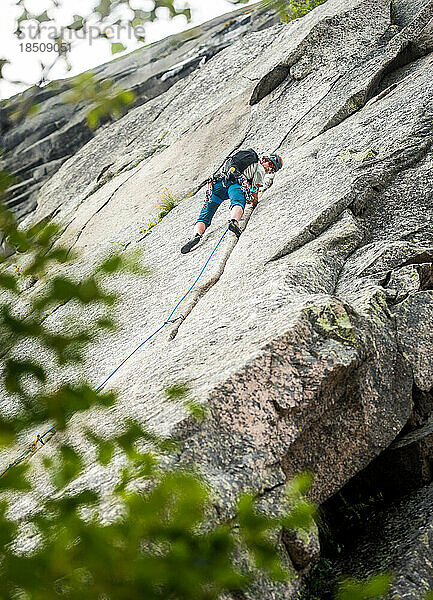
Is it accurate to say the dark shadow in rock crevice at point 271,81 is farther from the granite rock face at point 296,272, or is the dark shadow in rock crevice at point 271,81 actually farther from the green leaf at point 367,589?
the green leaf at point 367,589

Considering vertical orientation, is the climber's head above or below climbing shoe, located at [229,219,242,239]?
above

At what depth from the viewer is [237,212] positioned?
29.3 feet

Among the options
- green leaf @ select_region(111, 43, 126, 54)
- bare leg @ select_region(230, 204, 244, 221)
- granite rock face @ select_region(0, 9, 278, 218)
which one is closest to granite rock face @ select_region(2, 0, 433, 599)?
bare leg @ select_region(230, 204, 244, 221)

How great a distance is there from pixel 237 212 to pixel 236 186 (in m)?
0.69

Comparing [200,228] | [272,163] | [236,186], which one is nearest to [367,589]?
[200,228]

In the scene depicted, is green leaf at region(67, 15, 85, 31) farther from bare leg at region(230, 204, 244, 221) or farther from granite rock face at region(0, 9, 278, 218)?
granite rock face at region(0, 9, 278, 218)

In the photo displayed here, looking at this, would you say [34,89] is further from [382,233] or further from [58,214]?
[58,214]

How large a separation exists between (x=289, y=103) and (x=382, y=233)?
6076 millimetres

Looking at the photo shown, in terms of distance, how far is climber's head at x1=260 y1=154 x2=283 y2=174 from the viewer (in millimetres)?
9938

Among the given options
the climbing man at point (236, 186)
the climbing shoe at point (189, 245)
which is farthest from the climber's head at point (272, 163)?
the climbing shoe at point (189, 245)

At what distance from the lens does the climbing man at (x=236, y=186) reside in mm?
9086

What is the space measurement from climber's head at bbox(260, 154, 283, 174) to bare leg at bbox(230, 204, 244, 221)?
1.27m

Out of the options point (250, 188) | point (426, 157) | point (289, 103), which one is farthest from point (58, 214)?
point (426, 157)

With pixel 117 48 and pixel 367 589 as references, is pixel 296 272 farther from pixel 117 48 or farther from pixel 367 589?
pixel 367 589
